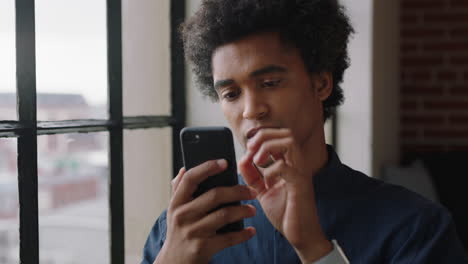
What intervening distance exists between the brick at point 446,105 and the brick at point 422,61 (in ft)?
0.72

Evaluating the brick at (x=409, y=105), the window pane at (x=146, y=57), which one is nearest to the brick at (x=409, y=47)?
the brick at (x=409, y=105)

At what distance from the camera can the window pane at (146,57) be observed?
5.36 feet

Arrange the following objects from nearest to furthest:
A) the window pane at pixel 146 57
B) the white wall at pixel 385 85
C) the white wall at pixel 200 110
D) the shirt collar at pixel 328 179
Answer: the shirt collar at pixel 328 179
the window pane at pixel 146 57
the white wall at pixel 200 110
the white wall at pixel 385 85

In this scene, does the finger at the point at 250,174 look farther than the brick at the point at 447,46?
No

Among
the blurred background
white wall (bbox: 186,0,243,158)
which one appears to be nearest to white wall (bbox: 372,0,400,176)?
the blurred background

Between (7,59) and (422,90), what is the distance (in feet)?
8.90

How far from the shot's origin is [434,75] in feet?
11.0

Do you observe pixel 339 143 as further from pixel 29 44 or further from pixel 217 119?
pixel 29 44

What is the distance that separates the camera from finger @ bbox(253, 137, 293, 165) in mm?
867

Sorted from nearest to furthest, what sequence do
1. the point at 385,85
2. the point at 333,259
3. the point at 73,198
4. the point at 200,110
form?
the point at 333,259 < the point at 73,198 < the point at 200,110 < the point at 385,85

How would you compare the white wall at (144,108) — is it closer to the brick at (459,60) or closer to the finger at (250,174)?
the finger at (250,174)

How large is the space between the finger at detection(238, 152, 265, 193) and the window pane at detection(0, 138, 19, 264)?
0.48m

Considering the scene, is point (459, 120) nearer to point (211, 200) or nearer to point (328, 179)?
point (328, 179)

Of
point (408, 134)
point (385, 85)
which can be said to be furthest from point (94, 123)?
point (408, 134)
